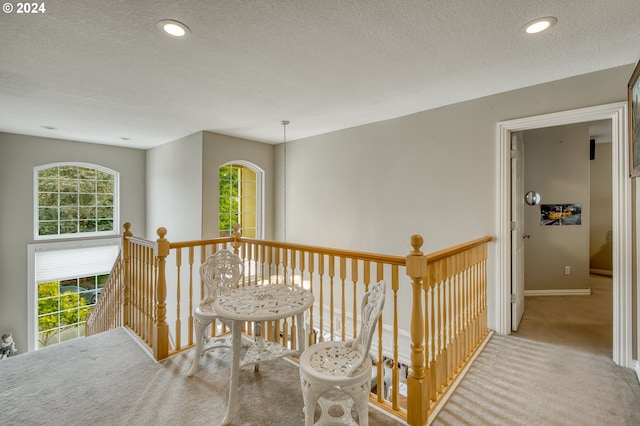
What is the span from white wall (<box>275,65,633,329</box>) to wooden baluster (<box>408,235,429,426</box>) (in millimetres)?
1741

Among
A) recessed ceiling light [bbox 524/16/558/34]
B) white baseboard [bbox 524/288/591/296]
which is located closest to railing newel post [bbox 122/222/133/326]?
recessed ceiling light [bbox 524/16/558/34]

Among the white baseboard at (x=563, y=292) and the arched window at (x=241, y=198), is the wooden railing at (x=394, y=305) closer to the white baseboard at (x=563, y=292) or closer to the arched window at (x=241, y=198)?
the arched window at (x=241, y=198)

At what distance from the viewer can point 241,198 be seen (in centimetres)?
527

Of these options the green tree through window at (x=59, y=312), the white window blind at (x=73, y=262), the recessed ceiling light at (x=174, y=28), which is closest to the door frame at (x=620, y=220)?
the recessed ceiling light at (x=174, y=28)

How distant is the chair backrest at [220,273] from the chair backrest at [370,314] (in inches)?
54.1

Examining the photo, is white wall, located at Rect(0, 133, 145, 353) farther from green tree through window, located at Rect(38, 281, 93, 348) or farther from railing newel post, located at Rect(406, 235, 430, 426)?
railing newel post, located at Rect(406, 235, 430, 426)

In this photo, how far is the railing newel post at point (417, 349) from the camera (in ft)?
5.55

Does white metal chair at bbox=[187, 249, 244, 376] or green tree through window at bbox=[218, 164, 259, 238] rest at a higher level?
green tree through window at bbox=[218, 164, 259, 238]

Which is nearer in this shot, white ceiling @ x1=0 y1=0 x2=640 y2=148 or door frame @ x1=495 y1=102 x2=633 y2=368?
white ceiling @ x1=0 y1=0 x2=640 y2=148

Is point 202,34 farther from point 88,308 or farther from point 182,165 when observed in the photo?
point 88,308

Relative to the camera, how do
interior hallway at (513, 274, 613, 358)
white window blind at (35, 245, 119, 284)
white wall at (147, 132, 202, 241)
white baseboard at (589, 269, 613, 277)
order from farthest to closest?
white baseboard at (589, 269, 613, 277)
white window blind at (35, 245, 119, 284)
white wall at (147, 132, 202, 241)
interior hallway at (513, 274, 613, 358)

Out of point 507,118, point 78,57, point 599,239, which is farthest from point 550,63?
point 599,239

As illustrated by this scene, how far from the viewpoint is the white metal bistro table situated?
1778 mm

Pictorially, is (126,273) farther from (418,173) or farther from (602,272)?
(602,272)
